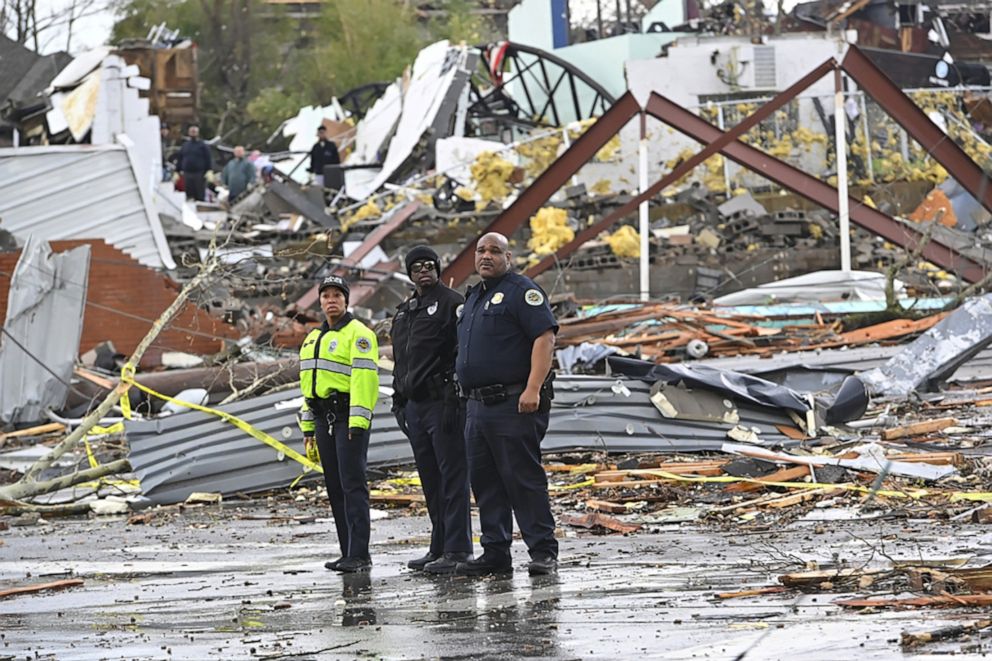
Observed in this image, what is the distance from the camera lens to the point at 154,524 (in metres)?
13.4

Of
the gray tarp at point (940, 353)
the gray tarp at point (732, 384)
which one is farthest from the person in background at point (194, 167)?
the gray tarp at point (732, 384)

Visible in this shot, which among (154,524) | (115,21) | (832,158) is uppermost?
(115,21)

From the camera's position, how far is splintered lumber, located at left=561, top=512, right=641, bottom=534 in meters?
10.9

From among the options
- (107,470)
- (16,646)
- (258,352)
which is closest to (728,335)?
(258,352)

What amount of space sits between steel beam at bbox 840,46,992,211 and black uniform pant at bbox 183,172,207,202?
1916 cm

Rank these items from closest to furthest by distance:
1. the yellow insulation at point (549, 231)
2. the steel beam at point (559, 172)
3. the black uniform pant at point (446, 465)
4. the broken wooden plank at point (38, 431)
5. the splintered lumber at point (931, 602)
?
the splintered lumber at point (931, 602)
the black uniform pant at point (446, 465)
the broken wooden plank at point (38, 431)
the steel beam at point (559, 172)
the yellow insulation at point (549, 231)

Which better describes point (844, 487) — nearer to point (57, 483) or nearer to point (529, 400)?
point (529, 400)

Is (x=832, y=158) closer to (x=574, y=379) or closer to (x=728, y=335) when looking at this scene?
(x=728, y=335)

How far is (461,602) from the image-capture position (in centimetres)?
810

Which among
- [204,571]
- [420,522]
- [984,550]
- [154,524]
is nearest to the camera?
[984,550]

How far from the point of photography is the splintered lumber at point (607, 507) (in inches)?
469

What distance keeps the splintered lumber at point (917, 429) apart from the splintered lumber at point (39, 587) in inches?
259

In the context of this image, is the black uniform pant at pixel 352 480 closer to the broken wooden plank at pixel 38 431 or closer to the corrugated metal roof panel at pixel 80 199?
the broken wooden plank at pixel 38 431

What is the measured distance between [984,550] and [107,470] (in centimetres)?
825
